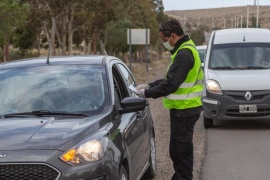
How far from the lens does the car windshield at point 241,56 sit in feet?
44.1

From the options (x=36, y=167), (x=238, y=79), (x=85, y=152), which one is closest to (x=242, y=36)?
(x=238, y=79)

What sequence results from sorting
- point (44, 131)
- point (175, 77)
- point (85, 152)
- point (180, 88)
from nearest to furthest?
point (85, 152)
point (44, 131)
point (175, 77)
point (180, 88)

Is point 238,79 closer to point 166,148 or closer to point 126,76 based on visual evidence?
point 166,148

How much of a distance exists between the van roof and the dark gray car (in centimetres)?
678

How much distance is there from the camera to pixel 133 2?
52125 mm

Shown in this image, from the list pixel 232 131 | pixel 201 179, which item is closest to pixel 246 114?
pixel 232 131

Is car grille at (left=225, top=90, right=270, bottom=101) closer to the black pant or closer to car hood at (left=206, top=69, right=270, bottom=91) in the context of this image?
car hood at (left=206, top=69, right=270, bottom=91)

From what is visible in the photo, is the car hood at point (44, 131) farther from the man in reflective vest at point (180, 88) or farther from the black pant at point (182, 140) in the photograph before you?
the black pant at point (182, 140)

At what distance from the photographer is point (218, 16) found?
493 ft

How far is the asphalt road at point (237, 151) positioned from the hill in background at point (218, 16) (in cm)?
11642

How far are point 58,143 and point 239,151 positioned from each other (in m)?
5.75

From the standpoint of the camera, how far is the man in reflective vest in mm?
6645

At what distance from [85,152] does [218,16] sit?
5827 inches

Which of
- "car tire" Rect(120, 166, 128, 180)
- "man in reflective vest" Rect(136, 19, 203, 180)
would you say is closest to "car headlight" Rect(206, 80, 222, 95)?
"man in reflective vest" Rect(136, 19, 203, 180)
